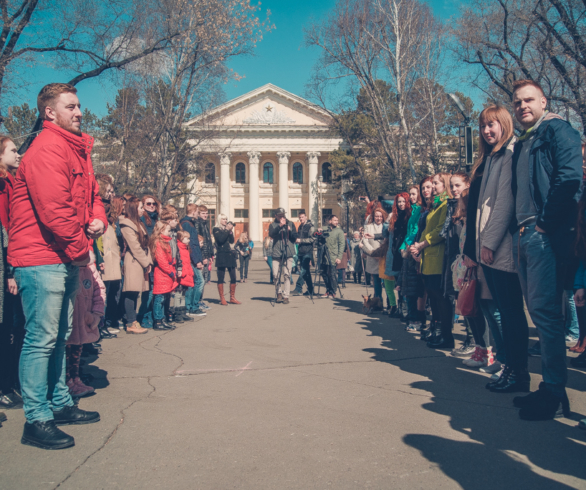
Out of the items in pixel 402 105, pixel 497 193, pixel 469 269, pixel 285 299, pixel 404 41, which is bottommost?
pixel 285 299

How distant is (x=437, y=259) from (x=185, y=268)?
4422 mm

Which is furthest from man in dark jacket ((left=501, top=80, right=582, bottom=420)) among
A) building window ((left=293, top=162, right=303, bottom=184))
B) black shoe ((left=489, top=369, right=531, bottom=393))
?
building window ((left=293, top=162, right=303, bottom=184))

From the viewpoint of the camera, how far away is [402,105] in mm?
23656

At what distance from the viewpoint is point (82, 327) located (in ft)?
13.9

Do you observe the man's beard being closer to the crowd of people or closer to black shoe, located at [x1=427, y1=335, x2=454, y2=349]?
the crowd of people

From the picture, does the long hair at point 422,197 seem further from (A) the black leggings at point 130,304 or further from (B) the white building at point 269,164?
(B) the white building at point 269,164

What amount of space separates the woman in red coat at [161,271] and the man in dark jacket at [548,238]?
551 centimetres

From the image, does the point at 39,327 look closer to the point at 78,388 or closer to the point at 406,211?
the point at 78,388

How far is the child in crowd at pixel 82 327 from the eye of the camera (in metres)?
4.23

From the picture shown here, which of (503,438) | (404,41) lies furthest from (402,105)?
(503,438)

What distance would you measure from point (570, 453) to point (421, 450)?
2.86 ft

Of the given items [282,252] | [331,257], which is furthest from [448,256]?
[331,257]

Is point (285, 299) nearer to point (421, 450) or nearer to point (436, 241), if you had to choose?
point (436, 241)

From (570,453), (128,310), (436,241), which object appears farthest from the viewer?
(128,310)
